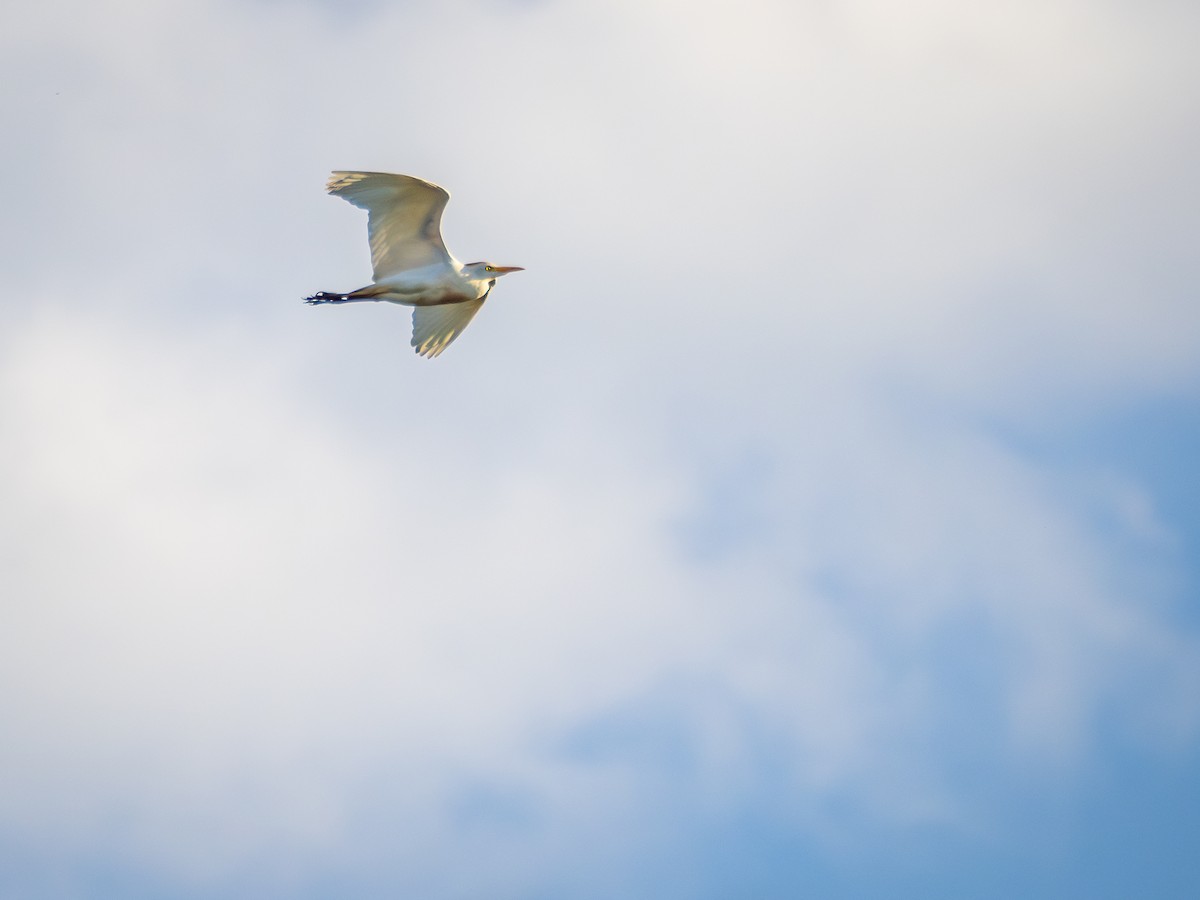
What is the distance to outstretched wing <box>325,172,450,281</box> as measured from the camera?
27.1 metres

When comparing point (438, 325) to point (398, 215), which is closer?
point (398, 215)

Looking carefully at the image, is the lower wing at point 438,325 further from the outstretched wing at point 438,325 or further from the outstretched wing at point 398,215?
the outstretched wing at point 398,215

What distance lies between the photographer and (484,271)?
2967cm

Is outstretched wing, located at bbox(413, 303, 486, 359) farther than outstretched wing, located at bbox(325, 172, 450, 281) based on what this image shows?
Yes

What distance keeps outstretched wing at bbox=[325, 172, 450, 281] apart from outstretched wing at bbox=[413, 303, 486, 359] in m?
1.22

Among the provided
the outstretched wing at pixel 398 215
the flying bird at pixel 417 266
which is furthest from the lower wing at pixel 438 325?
the outstretched wing at pixel 398 215

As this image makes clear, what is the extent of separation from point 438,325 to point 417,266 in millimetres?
1476

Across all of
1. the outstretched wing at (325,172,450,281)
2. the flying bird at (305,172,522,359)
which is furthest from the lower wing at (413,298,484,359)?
the outstretched wing at (325,172,450,281)

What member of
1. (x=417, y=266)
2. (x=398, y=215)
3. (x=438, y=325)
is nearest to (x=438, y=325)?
(x=438, y=325)

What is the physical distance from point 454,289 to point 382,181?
9.44 ft

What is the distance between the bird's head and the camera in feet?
96.5

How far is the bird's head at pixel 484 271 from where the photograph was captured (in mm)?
29422

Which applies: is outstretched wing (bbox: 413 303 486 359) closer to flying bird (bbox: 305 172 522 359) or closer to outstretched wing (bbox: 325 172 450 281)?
flying bird (bbox: 305 172 522 359)

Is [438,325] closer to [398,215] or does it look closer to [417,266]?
[417,266]
